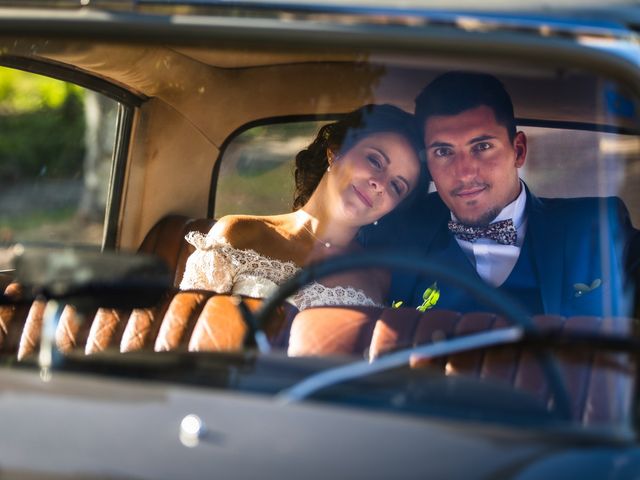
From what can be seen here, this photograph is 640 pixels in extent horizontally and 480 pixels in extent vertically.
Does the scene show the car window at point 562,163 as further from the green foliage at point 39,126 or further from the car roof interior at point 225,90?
the green foliage at point 39,126

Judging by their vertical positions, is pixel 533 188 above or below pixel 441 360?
above

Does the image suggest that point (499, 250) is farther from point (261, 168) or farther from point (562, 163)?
point (261, 168)

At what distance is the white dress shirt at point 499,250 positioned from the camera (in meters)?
3.43

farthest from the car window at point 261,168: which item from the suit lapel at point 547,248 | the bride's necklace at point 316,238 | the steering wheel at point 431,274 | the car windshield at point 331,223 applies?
the steering wheel at point 431,274

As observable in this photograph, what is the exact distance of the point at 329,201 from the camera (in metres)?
3.61

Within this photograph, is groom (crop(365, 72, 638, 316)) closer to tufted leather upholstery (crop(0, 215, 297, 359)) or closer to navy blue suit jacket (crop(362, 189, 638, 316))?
navy blue suit jacket (crop(362, 189, 638, 316))

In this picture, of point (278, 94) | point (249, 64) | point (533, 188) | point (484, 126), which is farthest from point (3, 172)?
point (533, 188)

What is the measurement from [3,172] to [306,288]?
950 millimetres

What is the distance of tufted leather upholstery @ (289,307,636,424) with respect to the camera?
1.84 metres

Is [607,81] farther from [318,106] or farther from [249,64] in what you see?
[318,106]

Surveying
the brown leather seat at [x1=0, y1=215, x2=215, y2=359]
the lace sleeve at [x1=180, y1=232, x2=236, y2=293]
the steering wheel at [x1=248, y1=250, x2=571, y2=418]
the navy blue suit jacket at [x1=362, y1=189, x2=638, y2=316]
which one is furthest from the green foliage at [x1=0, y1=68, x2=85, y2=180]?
the steering wheel at [x1=248, y1=250, x2=571, y2=418]

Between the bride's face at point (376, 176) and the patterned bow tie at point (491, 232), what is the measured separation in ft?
0.70

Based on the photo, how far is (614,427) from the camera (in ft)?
5.79

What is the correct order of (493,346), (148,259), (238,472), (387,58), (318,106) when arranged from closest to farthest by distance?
(238,472) < (493,346) < (387,58) < (148,259) < (318,106)
